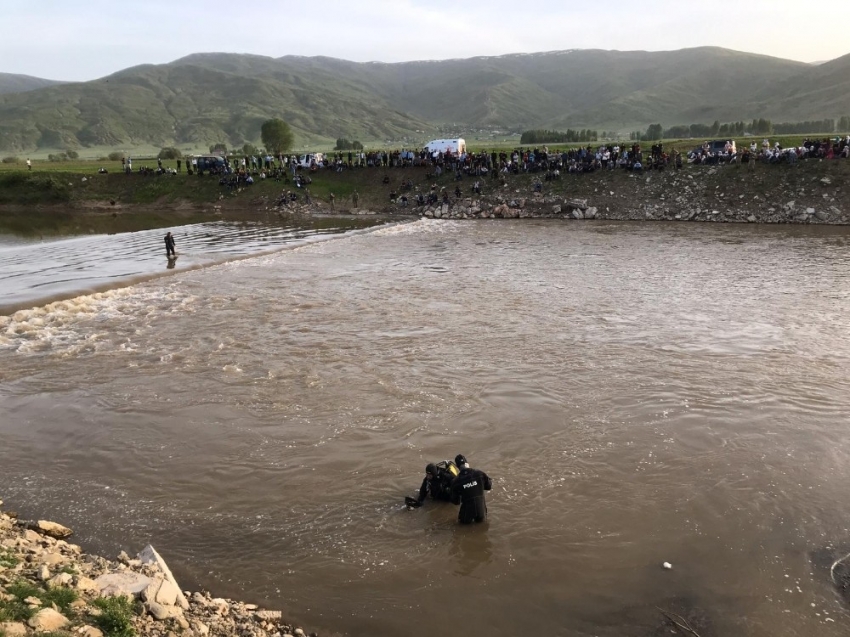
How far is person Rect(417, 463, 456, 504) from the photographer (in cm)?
979

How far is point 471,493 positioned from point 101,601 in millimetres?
5061

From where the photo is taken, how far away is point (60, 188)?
2436 inches

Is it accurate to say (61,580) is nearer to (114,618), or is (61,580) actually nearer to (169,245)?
(114,618)

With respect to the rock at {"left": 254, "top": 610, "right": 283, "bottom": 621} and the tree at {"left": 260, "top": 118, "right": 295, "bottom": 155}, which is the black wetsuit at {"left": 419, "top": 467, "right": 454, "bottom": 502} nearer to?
the rock at {"left": 254, "top": 610, "right": 283, "bottom": 621}

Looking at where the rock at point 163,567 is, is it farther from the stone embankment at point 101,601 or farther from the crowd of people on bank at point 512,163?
the crowd of people on bank at point 512,163

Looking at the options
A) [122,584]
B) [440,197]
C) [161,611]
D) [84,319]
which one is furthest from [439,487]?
[440,197]

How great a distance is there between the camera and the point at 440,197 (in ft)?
168

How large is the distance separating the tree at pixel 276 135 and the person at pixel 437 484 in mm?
86454

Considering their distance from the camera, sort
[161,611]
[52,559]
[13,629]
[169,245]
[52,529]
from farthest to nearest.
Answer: [169,245] < [52,529] < [52,559] < [161,611] < [13,629]

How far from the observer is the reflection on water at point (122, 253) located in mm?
26839

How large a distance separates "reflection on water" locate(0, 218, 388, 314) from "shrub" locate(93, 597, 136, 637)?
2059 centimetres

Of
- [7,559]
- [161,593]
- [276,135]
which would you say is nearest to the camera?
[161,593]

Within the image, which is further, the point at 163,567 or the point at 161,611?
the point at 163,567

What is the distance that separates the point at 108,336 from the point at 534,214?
113ft
